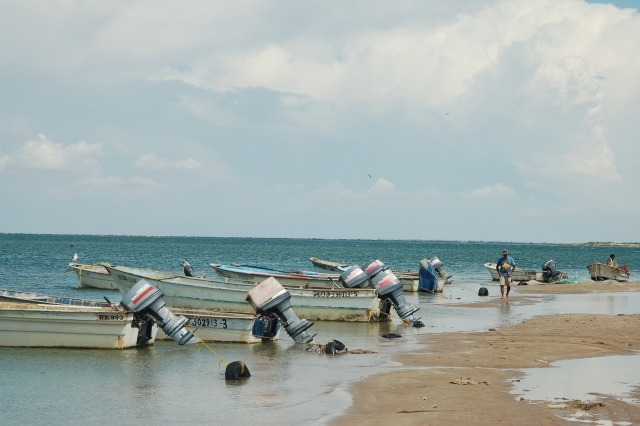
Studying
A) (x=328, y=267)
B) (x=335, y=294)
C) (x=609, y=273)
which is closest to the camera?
(x=335, y=294)

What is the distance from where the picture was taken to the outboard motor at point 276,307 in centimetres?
1789

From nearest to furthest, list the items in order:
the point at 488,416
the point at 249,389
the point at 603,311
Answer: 1. the point at 488,416
2. the point at 249,389
3. the point at 603,311

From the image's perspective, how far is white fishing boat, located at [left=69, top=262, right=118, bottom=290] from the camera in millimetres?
37781

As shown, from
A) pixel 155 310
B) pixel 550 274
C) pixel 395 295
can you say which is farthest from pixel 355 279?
pixel 550 274

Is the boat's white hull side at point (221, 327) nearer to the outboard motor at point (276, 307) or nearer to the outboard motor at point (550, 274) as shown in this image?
the outboard motor at point (276, 307)

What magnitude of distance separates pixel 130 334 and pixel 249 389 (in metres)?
4.99

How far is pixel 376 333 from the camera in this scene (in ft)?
68.6

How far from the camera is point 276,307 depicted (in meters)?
18.0

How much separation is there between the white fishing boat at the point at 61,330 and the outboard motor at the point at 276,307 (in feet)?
9.59

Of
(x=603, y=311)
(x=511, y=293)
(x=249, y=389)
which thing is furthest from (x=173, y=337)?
(x=511, y=293)

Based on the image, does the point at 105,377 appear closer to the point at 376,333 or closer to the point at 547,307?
the point at 376,333

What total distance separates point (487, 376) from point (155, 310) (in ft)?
25.1

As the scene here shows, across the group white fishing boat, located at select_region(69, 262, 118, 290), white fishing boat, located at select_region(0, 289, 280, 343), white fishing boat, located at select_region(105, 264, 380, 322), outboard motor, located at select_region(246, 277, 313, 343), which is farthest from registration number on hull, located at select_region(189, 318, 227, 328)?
white fishing boat, located at select_region(69, 262, 118, 290)

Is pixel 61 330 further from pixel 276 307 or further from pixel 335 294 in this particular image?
pixel 335 294
